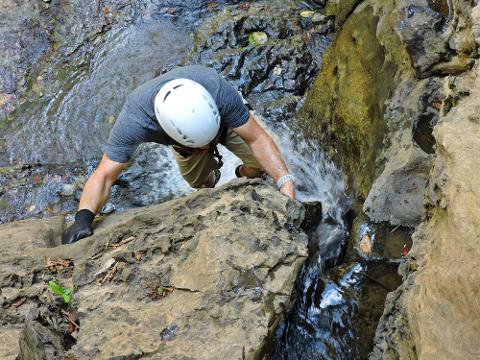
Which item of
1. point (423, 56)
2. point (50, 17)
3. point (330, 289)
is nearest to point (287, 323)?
point (330, 289)

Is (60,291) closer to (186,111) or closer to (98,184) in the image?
(98,184)

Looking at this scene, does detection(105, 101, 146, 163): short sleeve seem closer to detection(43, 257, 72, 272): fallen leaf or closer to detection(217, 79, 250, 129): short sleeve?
detection(217, 79, 250, 129): short sleeve

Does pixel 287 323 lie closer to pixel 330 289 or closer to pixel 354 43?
pixel 330 289

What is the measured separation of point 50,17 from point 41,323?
5.39m

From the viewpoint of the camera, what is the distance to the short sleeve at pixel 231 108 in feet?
11.8

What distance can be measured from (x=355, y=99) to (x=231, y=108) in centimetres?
131

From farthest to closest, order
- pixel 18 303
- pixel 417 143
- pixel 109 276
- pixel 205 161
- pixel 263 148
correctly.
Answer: pixel 205 161
pixel 263 148
pixel 417 143
pixel 109 276
pixel 18 303

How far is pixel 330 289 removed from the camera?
3479mm

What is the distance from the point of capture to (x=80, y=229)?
3562mm

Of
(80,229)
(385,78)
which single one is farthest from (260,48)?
(80,229)

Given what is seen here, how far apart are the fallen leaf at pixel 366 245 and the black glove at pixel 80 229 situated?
74.9 inches

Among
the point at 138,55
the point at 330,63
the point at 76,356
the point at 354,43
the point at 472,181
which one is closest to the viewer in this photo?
the point at 472,181

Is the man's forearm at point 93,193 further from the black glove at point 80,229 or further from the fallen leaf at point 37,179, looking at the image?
the fallen leaf at point 37,179

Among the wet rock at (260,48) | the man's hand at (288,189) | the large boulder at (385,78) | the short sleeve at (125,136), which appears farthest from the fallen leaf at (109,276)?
the wet rock at (260,48)
